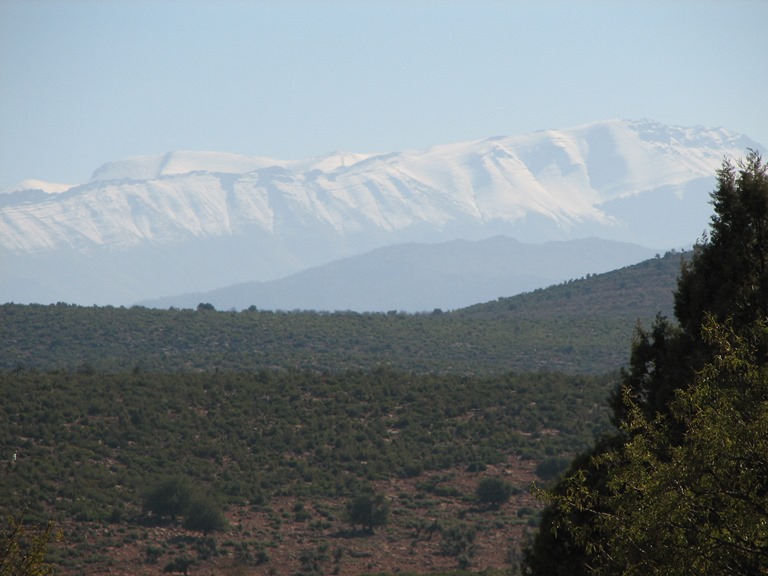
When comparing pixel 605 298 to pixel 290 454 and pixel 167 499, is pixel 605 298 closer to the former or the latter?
pixel 290 454

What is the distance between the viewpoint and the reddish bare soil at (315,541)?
1471 inches

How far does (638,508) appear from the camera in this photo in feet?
38.7

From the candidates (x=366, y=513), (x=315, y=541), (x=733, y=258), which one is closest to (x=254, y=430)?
(x=366, y=513)

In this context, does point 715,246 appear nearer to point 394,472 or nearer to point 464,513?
point 464,513

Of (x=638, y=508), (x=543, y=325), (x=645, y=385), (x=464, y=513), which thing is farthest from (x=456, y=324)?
(x=638, y=508)

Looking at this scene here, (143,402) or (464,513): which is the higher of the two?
(143,402)

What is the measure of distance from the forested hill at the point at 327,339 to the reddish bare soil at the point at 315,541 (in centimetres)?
2662

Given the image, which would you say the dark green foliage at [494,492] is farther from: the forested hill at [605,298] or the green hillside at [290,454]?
the forested hill at [605,298]

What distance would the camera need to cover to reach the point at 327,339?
279 feet

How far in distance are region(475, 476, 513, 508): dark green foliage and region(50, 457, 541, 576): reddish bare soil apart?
1.22ft

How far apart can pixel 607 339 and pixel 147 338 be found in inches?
1366

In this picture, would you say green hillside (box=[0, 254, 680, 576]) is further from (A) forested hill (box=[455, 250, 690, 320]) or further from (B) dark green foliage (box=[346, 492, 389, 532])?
(A) forested hill (box=[455, 250, 690, 320])

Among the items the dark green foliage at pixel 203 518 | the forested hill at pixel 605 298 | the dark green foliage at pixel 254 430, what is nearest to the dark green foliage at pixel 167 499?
the dark green foliage at pixel 254 430

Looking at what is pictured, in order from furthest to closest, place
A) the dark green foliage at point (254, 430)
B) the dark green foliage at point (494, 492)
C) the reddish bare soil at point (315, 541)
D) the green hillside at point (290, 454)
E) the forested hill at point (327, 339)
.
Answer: the forested hill at point (327, 339) < the dark green foliage at point (494, 492) < the dark green foliage at point (254, 430) < the green hillside at point (290, 454) < the reddish bare soil at point (315, 541)
